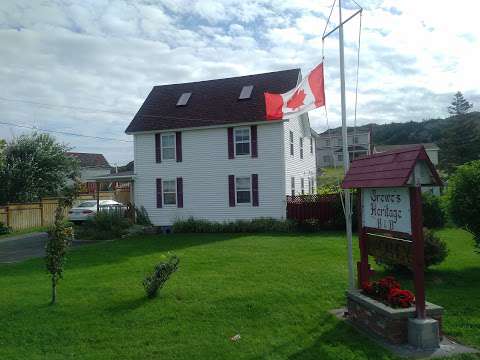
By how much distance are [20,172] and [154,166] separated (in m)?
10.6

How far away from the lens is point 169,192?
24.3m

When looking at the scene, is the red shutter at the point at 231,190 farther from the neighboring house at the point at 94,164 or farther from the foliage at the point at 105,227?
the neighboring house at the point at 94,164

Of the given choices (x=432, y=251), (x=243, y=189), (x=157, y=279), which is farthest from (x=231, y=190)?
(x=157, y=279)

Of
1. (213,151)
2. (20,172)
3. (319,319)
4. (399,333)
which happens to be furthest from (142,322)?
(20,172)

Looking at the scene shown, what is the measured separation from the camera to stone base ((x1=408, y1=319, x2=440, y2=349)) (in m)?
5.80

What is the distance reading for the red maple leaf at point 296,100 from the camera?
917 cm

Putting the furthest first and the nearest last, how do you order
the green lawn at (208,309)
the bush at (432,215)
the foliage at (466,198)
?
the bush at (432,215) → the foliage at (466,198) → the green lawn at (208,309)

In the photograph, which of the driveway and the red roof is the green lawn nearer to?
the red roof

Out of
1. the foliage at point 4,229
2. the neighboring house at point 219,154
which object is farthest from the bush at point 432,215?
the foliage at point 4,229

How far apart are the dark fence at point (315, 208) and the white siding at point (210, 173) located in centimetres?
53

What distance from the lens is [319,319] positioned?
724cm

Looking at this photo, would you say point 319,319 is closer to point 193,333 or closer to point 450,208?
point 193,333

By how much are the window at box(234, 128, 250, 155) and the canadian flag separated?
43.4 feet

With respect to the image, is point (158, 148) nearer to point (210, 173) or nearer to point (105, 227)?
point (210, 173)
